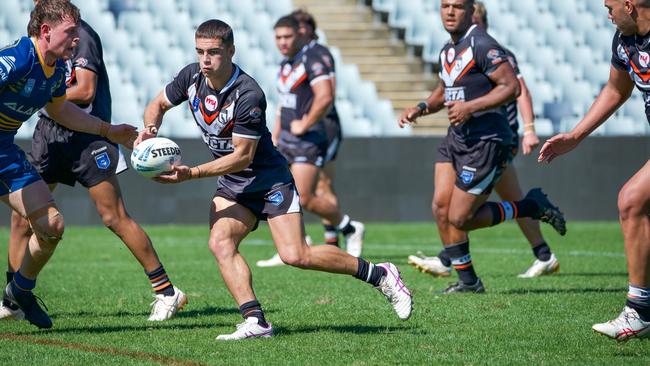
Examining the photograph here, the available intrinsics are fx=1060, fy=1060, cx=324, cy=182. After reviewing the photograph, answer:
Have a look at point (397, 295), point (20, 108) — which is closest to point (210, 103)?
point (20, 108)

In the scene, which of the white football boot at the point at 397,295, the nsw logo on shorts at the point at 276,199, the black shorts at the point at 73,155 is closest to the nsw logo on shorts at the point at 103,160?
the black shorts at the point at 73,155

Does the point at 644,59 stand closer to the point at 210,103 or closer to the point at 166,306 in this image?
the point at 210,103

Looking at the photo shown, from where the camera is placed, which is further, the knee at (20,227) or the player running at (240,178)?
the knee at (20,227)

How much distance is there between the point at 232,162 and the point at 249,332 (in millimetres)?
1026

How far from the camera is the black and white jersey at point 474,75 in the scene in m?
8.35

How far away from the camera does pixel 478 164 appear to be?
8492mm

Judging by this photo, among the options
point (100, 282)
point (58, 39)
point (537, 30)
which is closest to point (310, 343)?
point (58, 39)

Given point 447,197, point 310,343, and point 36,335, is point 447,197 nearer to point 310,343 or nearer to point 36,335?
point 310,343

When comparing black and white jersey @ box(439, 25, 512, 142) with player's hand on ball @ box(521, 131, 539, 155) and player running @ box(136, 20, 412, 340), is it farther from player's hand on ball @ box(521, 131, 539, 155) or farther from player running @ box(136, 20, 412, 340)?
player running @ box(136, 20, 412, 340)

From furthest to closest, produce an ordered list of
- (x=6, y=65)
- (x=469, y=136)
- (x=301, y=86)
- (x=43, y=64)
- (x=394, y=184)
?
1. (x=394, y=184)
2. (x=301, y=86)
3. (x=469, y=136)
4. (x=43, y=64)
5. (x=6, y=65)

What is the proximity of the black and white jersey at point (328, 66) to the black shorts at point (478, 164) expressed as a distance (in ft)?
11.2

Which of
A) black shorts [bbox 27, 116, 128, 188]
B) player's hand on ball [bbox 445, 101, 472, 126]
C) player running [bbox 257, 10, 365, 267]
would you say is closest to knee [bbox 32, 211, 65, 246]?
black shorts [bbox 27, 116, 128, 188]

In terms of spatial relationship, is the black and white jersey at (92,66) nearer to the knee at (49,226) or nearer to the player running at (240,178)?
the player running at (240,178)

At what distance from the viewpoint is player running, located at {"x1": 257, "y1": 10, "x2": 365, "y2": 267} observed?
11688 millimetres
